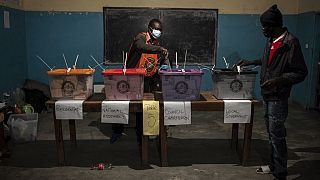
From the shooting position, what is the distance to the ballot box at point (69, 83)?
308 centimetres

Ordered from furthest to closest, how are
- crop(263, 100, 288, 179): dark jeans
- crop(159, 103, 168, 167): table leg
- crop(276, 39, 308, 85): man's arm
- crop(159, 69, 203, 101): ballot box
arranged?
crop(159, 103, 168, 167): table leg
crop(159, 69, 203, 101): ballot box
crop(263, 100, 288, 179): dark jeans
crop(276, 39, 308, 85): man's arm

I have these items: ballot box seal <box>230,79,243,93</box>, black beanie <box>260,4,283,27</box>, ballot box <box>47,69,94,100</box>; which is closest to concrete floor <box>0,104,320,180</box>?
ballot box seal <box>230,79,243,93</box>

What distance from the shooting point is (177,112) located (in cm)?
311

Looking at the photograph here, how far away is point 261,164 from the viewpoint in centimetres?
343

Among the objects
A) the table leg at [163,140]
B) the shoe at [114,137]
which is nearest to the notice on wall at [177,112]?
the table leg at [163,140]

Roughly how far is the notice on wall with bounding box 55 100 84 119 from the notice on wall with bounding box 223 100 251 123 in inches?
53.1

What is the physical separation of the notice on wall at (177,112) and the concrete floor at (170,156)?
1.67 ft

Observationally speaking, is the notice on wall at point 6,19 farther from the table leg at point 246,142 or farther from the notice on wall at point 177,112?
the table leg at point 246,142

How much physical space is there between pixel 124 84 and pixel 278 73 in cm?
133

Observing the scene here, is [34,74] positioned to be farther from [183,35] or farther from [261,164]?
[261,164]

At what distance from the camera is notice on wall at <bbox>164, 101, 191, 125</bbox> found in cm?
309

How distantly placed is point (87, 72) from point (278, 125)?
5.70 feet

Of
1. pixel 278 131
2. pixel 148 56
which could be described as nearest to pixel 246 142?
pixel 278 131

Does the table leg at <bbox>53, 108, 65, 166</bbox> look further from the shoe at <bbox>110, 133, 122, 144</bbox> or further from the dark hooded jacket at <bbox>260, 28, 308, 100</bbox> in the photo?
the dark hooded jacket at <bbox>260, 28, 308, 100</bbox>
